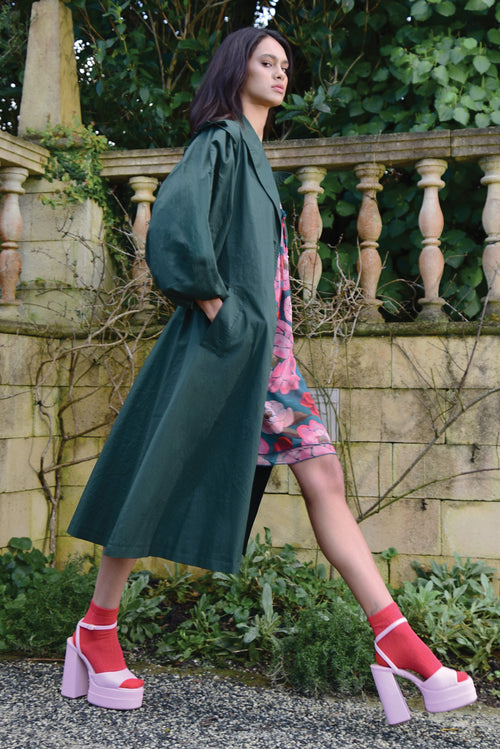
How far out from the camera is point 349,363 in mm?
3355

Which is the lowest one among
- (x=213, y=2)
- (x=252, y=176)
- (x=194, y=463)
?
(x=194, y=463)

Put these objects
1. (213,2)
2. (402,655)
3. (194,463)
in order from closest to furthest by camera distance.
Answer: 1. (402,655)
2. (194,463)
3. (213,2)

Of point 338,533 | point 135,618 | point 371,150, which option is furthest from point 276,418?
point 371,150

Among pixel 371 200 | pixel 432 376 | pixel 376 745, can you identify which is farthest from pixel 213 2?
pixel 376 745

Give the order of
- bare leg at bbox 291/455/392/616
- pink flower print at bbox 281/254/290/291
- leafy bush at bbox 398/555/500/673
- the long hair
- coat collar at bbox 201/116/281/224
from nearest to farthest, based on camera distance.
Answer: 1. bare leg at bbox 291/455/392/616
2. coat collar at bbox 201/116/281/224
3. the long hair
4. pink flower print at bbox 281/254/290/291
5. leafy bush at bbox 398/555/500/673

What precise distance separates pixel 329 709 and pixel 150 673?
651mm

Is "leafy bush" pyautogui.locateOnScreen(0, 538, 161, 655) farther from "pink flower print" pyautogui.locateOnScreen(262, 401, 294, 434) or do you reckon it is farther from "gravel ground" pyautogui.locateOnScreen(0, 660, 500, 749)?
"pink flower print" pyautogui.locateOnScreen(262, 401, 294, 434)

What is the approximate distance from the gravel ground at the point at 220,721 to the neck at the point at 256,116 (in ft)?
5.66

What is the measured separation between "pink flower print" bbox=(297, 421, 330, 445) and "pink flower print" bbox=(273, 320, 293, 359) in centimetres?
24

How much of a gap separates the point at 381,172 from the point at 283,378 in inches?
68.6

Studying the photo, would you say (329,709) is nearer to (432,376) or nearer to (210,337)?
(210,337)

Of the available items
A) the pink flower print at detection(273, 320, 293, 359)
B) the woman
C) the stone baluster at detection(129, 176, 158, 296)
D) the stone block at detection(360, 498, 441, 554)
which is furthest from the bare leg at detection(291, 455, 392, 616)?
the stone baluster at detection(129, 176, 158, 296)

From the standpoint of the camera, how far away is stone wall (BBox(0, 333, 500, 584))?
125 inches

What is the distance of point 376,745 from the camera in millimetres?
1985
